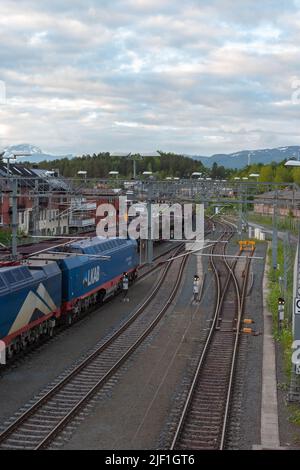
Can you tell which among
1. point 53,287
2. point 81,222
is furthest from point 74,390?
point 81,222

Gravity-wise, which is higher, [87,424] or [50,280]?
[50,280]

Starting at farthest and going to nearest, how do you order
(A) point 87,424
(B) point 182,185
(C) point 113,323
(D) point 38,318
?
(B) point 182,185, (C) point 113,323, (D) point 38,318, (A) point 87,424

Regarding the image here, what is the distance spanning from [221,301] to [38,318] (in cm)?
1397

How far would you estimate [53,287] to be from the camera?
24.1 meters

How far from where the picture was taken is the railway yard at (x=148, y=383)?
14.5 m

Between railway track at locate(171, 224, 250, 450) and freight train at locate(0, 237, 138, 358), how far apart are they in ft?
19.5

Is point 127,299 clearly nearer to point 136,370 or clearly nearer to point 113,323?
point 113,323

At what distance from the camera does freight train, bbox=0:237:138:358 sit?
65.2 feet

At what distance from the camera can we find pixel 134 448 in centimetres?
1367

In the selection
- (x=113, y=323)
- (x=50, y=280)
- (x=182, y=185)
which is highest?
(x=182, y=185)

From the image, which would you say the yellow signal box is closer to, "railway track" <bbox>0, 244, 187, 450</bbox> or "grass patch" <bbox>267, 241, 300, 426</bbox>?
"grass patch" <bbox>267, 241, 300, 426</bbox>

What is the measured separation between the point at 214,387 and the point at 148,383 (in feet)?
6.56

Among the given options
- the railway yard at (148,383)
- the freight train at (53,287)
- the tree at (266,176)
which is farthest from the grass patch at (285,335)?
the tree at (266,176)
